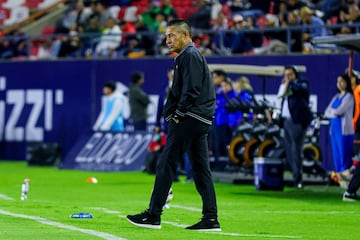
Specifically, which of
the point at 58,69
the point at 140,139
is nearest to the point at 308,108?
the point at 140,139

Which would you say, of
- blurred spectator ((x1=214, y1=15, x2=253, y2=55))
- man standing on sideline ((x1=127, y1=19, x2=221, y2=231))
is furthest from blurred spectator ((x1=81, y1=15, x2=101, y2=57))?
man standing on sideline ((x1=127, y1=19, x2=221, y2=231))

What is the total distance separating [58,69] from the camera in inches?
1283

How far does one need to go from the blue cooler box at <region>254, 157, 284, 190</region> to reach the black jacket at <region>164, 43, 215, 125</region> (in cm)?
853

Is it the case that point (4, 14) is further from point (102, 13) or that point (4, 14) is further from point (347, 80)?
point (347, 80)

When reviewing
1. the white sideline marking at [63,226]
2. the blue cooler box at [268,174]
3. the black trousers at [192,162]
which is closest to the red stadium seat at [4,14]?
the blue cooler box at [268,174]

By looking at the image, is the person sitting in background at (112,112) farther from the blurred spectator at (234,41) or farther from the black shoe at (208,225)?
the black shoe at (208,225)

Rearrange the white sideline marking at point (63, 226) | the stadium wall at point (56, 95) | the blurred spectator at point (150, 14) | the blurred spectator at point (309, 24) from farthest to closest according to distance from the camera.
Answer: the blurred spectator at point (150, 14) < the stadium wall at point (56, 95) < the blurred spectator at point (309, 24) < the white sideline marking at point (63, 226)

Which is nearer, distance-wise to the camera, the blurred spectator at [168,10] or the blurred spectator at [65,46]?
the blurred spectator at [168,10]

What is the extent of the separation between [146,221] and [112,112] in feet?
52.6

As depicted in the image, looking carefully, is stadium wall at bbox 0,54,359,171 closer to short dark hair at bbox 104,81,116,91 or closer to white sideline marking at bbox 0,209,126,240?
short dark hair at bbox 104,81,116,91

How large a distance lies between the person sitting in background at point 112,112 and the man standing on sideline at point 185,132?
15.7 meters

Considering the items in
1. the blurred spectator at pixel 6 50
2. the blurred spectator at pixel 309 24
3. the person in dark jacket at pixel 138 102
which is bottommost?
the person in dark jacket at pixel 138 102

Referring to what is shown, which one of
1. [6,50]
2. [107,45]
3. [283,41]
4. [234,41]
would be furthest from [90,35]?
[283,41]

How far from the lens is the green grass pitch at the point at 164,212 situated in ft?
42.4
